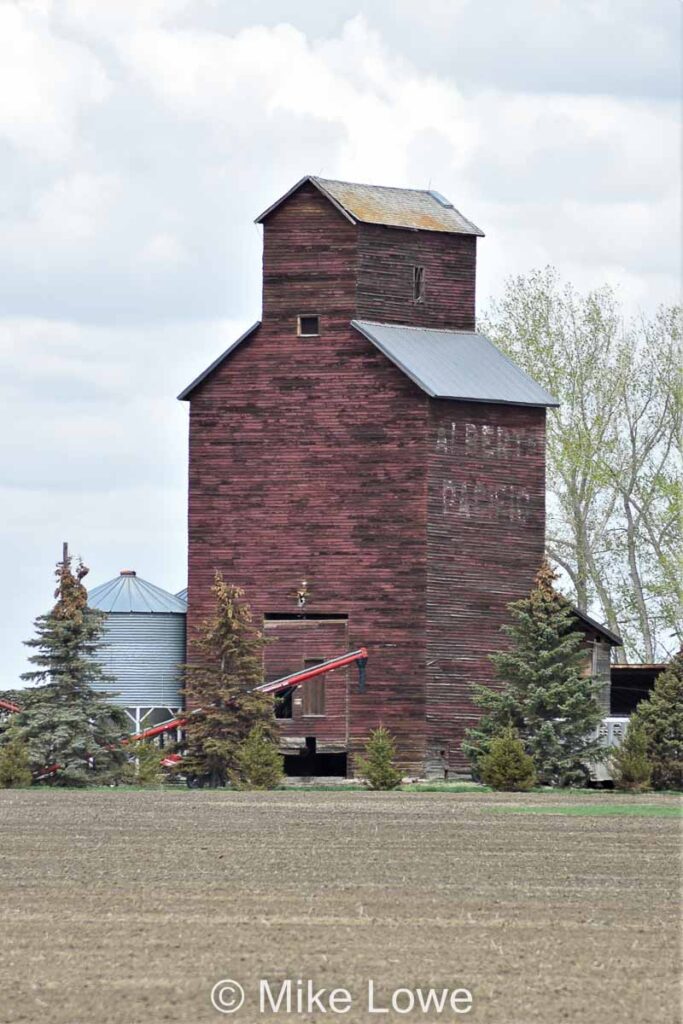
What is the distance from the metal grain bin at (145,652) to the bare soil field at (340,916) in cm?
2383

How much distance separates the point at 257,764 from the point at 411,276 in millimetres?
16460

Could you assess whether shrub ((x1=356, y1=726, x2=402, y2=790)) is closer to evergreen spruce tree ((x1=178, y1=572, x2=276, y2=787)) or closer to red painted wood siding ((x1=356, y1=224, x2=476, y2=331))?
evergreen spruce tree ((x1=178, y1=572, x2=276, y2=787))

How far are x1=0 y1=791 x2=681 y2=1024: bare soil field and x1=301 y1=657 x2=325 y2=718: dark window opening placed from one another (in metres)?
20.3

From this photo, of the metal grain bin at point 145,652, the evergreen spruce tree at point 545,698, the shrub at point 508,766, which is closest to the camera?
the shrub at point 508,766

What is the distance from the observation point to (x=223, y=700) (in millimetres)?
51750

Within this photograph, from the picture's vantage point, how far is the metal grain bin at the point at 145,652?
60.9m

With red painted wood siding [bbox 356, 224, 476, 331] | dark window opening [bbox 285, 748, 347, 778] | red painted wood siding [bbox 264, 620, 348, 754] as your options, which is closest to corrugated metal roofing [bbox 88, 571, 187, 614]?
red painted wood siding [bbox 264, 620, 348, 754]

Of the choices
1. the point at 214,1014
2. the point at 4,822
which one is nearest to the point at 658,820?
the point at 4,822

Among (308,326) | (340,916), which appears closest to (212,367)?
(308,326)

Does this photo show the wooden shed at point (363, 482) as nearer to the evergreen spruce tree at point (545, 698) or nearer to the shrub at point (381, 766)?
the evergreen spruce tree at point (545, 698)

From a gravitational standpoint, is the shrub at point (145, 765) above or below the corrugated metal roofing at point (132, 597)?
below

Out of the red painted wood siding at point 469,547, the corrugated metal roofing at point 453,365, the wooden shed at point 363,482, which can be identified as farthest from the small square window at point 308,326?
the red painted wood siding at point 469,547

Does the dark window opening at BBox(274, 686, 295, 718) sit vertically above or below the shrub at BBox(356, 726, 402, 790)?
above

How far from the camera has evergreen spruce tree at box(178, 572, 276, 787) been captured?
51594 millimetres
